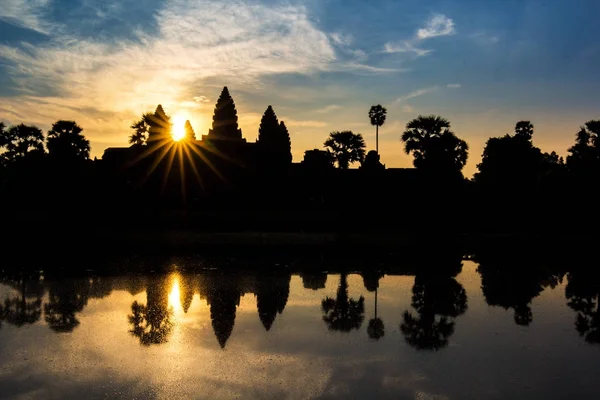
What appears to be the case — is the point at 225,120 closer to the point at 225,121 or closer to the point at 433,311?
the point at 225,121

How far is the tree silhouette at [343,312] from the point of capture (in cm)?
1176

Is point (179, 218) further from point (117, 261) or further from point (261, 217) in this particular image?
point (117, 261)

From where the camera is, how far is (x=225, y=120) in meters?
60.3

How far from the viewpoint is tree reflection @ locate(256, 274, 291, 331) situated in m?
12.7

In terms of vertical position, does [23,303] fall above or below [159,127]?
below

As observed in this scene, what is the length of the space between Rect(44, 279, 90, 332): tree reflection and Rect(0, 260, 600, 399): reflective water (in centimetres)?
4

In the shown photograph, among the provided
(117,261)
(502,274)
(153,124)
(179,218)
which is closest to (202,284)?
(117,261)

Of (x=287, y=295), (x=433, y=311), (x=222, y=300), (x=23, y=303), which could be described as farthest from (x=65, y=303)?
(x=433, y=311)

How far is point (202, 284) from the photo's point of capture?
54.5 ft

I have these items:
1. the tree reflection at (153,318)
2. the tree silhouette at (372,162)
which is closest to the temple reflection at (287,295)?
the tree reflection at (153,318)

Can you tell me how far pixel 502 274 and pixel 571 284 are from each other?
7.90ft

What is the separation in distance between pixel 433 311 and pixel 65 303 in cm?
931

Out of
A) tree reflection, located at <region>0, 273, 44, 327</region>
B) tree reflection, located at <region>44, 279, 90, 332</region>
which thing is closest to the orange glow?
tree reflection, located at <region>44, 279, 90, 332</region>

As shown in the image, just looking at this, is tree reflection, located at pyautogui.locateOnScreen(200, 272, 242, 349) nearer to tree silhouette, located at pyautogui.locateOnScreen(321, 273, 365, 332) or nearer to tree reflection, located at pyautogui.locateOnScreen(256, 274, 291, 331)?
tree reflection, located at pyautogui.locateOnScreen(256, 274, 291, 331)
